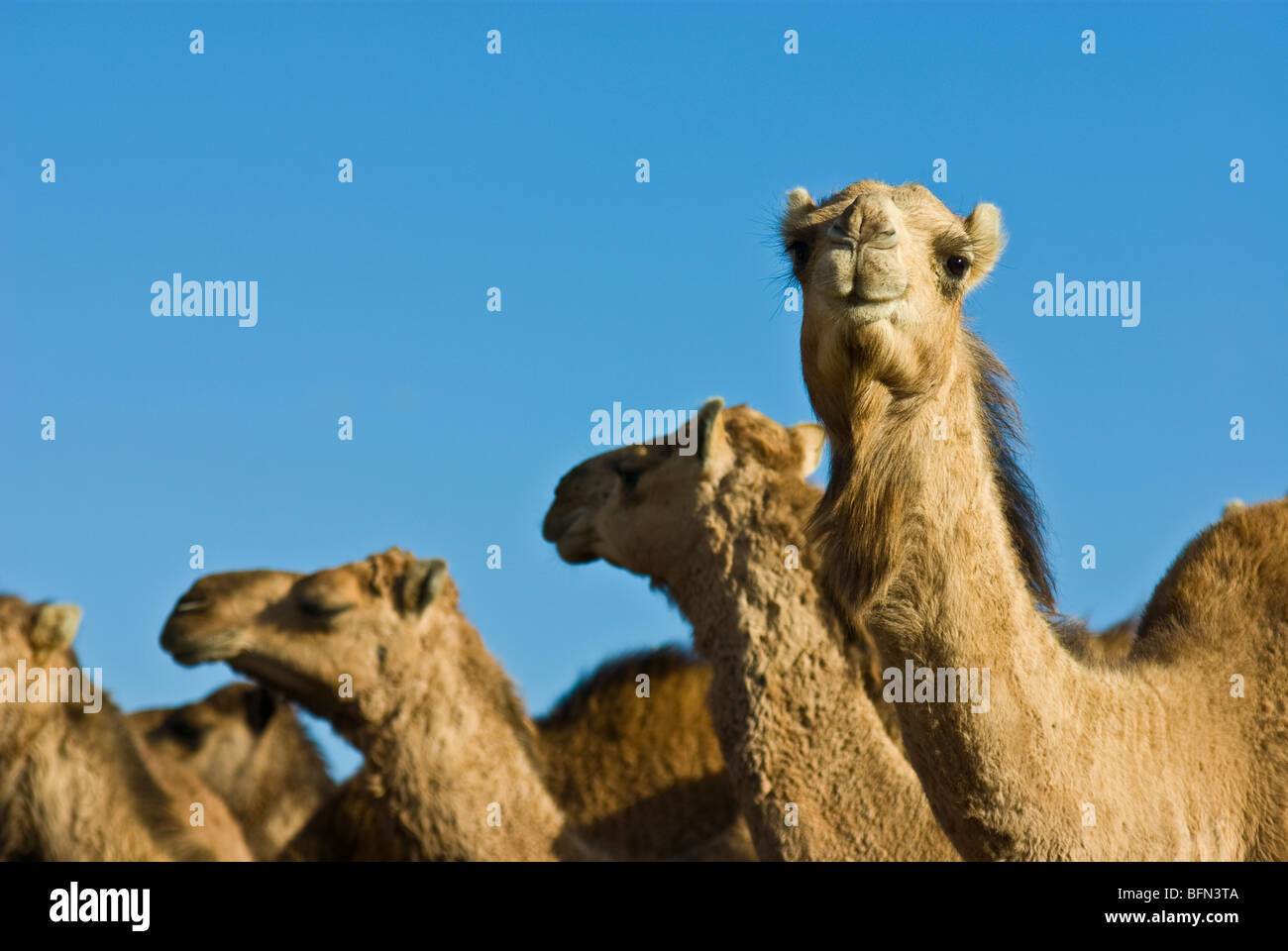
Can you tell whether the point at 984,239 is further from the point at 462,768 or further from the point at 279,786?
the point at 279,786

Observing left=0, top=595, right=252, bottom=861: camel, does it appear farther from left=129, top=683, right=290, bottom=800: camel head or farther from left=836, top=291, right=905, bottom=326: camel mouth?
left=836, top=291, right=905, bottom=326: camel mouth

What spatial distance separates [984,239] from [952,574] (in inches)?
41.0

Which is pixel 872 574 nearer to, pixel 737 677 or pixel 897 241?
pixel 897 241

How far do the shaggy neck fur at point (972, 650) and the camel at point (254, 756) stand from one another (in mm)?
7306

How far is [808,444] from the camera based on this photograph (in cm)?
832

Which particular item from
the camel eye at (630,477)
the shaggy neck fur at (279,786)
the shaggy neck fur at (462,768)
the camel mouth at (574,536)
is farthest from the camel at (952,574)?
the shaggy neck fur at (279,786)

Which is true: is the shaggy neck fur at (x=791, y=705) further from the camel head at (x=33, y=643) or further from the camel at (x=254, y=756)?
the camel at (x=254, y=756)

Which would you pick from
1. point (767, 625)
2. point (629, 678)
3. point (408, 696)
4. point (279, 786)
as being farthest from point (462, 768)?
point (279, 786)

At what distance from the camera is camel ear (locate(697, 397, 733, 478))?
25.5 feet

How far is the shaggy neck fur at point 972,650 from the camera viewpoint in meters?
4.55

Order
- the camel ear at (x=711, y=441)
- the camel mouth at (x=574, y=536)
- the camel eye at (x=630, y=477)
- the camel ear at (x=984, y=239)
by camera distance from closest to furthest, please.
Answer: the camel ear at (x=984, y=239) → the camel ear at (x=711, y=441) → the camel eye at (x=630, y=477) → the camel mouth at (x=574, y=536)

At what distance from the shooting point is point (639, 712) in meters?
10.6
